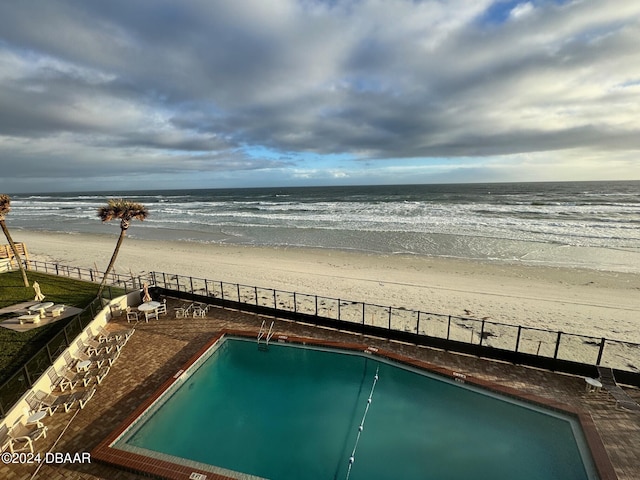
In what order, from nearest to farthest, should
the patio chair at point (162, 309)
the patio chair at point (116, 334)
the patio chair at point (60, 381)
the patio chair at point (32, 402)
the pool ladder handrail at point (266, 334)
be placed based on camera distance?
1. the patio chair at point (32, 402)
2. the patio chair at point (60, 381)
3. the patio chair at point (116, 334)
4. the pool ladder handrail at point (266, 334)
5. the patio chair at point (162, 309)

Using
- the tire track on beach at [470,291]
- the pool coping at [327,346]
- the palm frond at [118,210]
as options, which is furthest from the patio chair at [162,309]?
the tire track on beach at [470,291]

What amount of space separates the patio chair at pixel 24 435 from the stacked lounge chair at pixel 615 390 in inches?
544

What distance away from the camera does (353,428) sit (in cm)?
833

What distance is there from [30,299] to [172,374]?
9200 millimetres

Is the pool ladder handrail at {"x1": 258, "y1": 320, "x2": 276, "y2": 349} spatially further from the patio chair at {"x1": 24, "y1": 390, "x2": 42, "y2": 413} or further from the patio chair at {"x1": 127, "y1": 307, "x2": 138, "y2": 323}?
the patio chair at {"x1": 24, "y1": 390, "x2": 42, "y2": 413}

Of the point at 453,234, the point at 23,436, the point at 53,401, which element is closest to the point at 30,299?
the point at 53,401

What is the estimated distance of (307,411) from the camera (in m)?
8.94

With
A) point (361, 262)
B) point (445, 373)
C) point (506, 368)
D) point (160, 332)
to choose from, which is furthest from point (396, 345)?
point (361, 262)

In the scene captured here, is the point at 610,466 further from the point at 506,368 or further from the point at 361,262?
the point at 361,262

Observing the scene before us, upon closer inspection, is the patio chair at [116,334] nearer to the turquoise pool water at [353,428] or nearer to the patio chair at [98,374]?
the patio chair at [98,374]

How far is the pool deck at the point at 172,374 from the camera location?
263 inches

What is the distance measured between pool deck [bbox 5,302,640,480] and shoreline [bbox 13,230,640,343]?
15.0 feet

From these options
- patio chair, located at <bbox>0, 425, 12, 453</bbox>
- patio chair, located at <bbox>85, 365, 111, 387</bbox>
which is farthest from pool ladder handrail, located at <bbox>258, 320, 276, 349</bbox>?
patio chair, located at <bbox>0, 425, 12, 453</bbox>

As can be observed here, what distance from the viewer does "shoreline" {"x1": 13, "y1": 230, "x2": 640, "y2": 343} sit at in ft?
48.3
